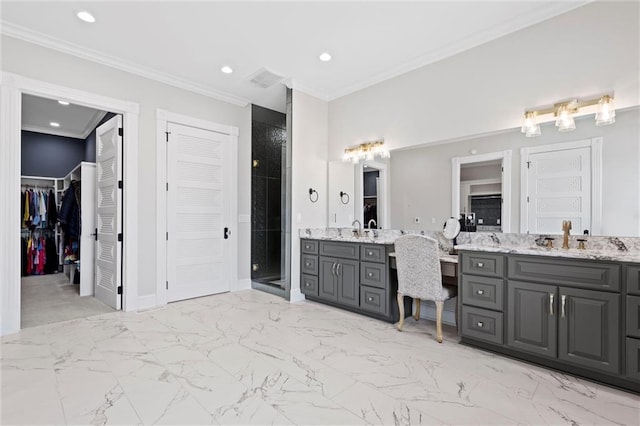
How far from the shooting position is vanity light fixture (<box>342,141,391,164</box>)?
13.2 ft

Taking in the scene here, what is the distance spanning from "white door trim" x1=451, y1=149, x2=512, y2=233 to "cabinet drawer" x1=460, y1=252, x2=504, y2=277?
1.87 ft

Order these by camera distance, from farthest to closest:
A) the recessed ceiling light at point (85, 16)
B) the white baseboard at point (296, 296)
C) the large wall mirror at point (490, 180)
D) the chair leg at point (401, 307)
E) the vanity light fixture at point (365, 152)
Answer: the white baseboard at point (296, 296) → the vanity light fixture at point (365, 152) → the chair leg at point (401, 307) → the recessed ceiling light at point (85, 16) → the large wall mirror at point (490, 180)

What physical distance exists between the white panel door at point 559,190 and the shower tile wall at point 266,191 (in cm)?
356

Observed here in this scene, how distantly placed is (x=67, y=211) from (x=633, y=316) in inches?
263

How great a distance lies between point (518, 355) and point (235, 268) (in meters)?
3.57

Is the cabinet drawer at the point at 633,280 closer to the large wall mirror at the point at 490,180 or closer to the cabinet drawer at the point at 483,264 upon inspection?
the large wall mirror at the point at 490,180

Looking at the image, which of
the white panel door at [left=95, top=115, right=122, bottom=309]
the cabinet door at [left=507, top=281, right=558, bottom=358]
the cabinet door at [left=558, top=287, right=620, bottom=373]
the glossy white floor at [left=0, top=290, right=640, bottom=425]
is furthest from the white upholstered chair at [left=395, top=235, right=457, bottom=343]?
the white panel door at [left=95, top=115, right=122, bottom=309]

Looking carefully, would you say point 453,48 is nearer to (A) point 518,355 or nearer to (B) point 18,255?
(A) point 518,355

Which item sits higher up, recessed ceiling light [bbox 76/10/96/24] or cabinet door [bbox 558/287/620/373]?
recessed ceiling light [bbox 76/10/96/24]

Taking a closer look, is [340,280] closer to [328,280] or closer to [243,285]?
[328,280]

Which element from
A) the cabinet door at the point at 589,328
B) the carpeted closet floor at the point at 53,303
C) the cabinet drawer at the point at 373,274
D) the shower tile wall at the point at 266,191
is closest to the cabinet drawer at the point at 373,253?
the cabinet drawer at the point at 373,274

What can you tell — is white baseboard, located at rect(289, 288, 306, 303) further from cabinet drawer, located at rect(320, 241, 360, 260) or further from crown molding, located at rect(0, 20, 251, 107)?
crown molding, located at rect(0, 20, 251, 107)

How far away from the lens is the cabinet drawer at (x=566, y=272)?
211cm

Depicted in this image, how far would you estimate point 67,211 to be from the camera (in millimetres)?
Result: 5055
